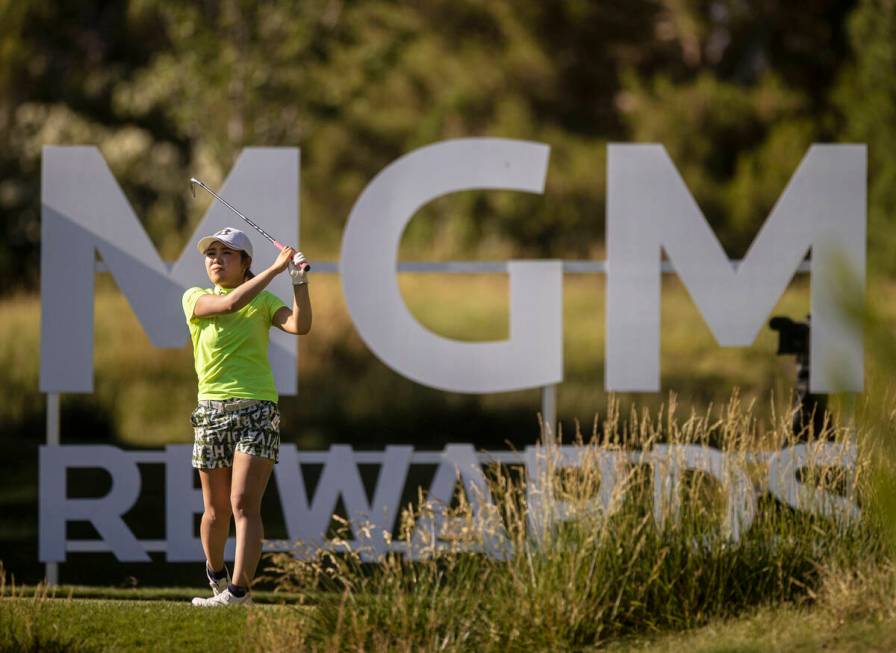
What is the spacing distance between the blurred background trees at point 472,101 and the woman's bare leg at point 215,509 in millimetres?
13185

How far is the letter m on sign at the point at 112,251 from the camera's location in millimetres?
7523

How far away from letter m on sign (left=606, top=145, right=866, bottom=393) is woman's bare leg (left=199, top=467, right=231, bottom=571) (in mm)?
2750

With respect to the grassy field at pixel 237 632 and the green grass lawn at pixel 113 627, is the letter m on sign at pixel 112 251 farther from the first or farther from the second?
the grassy field at pixel 237 632

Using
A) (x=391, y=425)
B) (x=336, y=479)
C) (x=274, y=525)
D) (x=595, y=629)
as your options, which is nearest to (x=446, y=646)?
(x=595, y=629)

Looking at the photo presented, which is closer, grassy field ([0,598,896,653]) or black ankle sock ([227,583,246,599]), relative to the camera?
grassy field ([0,598,896,653])

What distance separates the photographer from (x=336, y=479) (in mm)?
7613

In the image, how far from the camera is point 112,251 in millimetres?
7625

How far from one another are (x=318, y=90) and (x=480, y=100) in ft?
10.8

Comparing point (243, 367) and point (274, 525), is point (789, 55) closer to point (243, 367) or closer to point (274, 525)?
point (274, 525)

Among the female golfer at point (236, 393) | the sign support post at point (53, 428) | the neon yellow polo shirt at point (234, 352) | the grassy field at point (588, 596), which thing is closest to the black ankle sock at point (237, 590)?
the female golfer at point (236, 393)

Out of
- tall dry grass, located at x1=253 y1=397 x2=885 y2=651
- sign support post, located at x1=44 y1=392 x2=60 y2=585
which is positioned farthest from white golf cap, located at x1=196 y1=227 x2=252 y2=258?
sign support post, located at x1=44 y1=392 x2=60 y2=585

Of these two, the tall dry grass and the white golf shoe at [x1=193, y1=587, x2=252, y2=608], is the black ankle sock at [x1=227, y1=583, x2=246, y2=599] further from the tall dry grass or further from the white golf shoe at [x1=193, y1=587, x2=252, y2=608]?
the tall dry grass

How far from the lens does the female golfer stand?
5453 millimetres

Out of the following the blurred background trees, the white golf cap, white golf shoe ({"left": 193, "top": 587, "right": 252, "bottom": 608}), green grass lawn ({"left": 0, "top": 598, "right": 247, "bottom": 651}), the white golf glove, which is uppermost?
the blurred background trees
